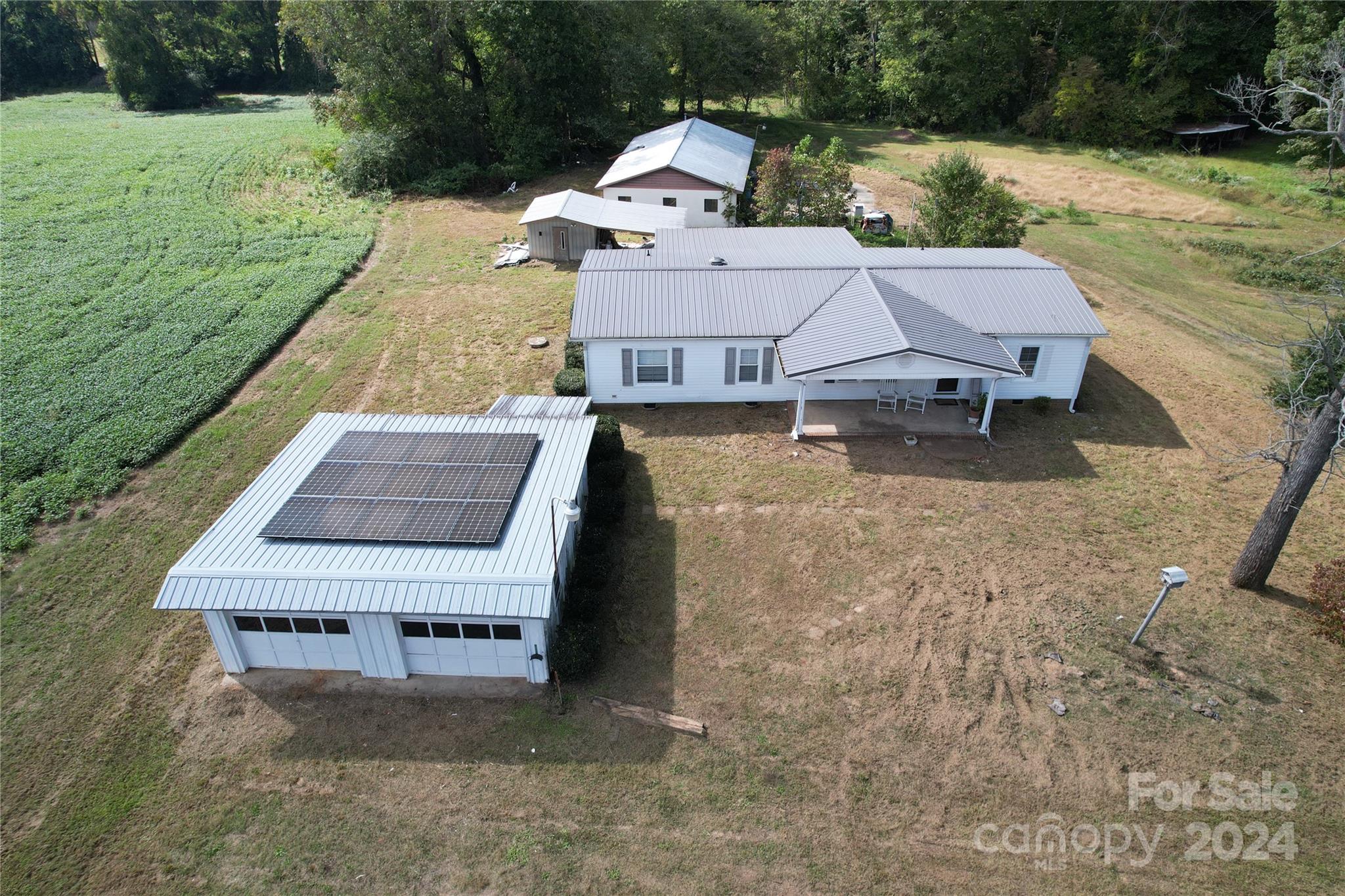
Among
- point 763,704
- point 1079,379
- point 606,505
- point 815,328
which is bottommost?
point 763,704

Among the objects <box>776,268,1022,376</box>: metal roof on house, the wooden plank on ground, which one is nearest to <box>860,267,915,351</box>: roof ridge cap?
<box>776,268,1022,376</box>: metal roof on house

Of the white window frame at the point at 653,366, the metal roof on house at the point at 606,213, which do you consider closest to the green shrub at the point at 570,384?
the white window frame at the point at 653,366

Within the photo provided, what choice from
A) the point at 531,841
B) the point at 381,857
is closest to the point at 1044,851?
the point at 531,841

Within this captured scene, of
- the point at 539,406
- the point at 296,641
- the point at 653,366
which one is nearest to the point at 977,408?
the point at 653,366

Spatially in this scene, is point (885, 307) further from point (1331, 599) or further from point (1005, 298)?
point (1331, 599)

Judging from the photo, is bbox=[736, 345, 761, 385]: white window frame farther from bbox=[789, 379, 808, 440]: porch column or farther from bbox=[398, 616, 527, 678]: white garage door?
bbox=[398, 616, 527, 678]: white garage door

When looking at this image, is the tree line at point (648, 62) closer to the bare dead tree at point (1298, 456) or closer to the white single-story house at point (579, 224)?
the white single-story house at point (579, 224)
